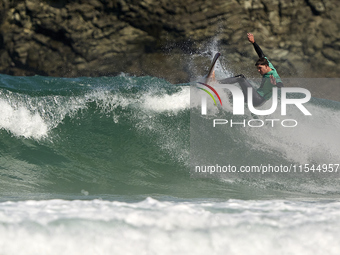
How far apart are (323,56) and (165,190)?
6.67 metres

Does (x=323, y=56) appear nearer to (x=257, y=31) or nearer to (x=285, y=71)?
(x=285, y=71)

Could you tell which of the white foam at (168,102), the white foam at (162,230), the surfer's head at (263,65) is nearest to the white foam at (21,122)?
the white foam at (168,102)

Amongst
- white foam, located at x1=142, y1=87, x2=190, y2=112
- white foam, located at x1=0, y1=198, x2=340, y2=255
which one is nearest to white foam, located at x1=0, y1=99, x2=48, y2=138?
white foam, located at x1=142, y1=87, x2=190, y2=112

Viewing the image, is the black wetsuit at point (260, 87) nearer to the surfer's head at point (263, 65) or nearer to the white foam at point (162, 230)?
the surfer's head at point (263, 65)

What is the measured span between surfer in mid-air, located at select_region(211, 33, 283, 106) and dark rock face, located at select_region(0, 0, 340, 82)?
12.3 feet

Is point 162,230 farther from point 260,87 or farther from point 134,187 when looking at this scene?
point 260,87

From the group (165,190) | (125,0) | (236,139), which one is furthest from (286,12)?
(165,190)

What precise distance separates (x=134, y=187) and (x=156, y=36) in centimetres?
562

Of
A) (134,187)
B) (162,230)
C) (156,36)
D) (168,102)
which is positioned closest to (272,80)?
(168,102)

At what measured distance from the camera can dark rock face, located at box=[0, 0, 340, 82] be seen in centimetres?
900

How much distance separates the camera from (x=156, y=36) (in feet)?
30.0

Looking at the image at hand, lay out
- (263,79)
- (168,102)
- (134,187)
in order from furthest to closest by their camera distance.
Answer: (168,102) → (263,79) → (134,187)

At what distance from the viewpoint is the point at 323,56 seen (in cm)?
916

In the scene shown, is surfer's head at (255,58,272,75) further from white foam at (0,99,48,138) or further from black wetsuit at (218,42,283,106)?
white foam at (0,99,48,138)
